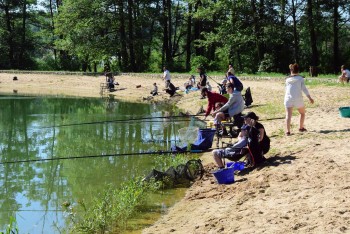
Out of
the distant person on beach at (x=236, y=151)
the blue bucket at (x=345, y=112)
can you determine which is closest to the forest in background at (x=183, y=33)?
the blue bucket at (x=345, y=112)

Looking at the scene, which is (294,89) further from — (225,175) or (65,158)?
(65,158)

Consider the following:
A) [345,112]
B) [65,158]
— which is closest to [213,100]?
[345,112]

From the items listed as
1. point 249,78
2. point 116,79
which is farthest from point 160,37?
point 249,78

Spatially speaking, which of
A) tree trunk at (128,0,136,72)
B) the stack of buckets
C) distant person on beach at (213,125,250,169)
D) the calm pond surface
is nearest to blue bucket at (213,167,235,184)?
the stack of buckets

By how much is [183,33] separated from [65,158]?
40.4m

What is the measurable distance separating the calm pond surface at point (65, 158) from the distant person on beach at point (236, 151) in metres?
0.95

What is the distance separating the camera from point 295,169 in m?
7.25

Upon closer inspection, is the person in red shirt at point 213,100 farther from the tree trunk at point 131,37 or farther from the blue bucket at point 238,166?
the tree trunk at point 131,37

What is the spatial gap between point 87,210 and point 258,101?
11.2 metres

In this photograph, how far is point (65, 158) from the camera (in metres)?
8.62

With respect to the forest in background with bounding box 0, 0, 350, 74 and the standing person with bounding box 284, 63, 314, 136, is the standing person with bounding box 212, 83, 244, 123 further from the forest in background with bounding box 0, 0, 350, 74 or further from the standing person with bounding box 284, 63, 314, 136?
the forest in background with bounding box 0, 0, 350, 74

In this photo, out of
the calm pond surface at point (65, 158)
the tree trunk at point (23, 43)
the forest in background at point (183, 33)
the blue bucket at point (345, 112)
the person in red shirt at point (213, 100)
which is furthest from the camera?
the tree trunk at point (23, 43)

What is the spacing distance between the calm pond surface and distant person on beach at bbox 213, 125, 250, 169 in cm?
95

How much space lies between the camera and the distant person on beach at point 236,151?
7930mm
